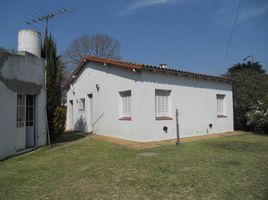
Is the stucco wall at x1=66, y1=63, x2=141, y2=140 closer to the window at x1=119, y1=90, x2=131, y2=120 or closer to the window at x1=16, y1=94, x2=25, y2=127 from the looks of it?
the window at x1=119, y1=90, x2=131, y2=120

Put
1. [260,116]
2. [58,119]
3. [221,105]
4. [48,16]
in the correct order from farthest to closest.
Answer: [221,105], [260,116], [48,16], [58,119]

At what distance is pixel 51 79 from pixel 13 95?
296cm

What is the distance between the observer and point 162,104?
41.5 ft

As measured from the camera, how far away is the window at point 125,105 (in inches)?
504

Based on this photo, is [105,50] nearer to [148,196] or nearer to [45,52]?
[45,52]

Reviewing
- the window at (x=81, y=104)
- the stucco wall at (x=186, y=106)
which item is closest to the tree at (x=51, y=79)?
the stucco wall at (x=186, y=106)

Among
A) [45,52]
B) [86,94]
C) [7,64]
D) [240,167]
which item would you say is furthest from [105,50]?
[240,167]

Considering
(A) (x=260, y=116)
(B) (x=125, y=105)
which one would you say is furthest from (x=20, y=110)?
(A) (x=260, y=116)

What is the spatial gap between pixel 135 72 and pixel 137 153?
4.57 metres

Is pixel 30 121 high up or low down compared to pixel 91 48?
down

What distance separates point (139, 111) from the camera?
37.9 ft

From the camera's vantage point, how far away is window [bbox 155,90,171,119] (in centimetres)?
1240

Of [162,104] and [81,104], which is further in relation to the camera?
[81,104]

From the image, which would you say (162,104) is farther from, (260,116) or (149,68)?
(260,116)
